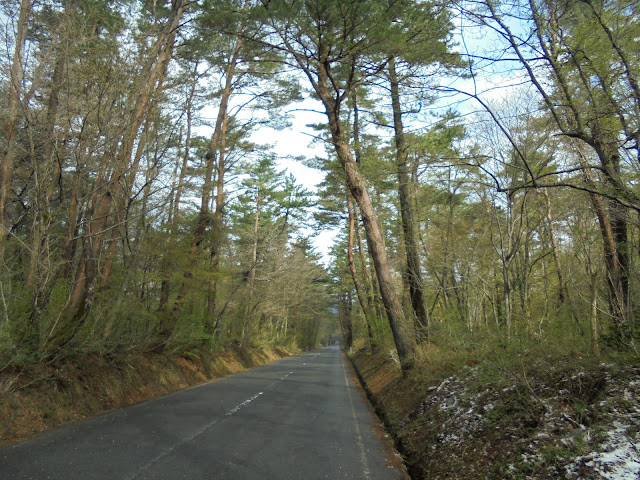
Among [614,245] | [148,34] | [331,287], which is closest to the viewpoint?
[614,245]

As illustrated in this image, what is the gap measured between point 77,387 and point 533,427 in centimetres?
779

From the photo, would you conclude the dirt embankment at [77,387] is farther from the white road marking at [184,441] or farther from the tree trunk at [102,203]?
the white road marking at [184,441]

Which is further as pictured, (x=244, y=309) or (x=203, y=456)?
(x=244, y=309)

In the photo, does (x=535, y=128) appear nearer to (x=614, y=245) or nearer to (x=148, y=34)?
(x=614, y=245)

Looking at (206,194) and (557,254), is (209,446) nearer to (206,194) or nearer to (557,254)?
(557,254)

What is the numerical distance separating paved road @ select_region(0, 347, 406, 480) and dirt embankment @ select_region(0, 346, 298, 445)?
0.55 m

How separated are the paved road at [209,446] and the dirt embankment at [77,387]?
0.55 metres

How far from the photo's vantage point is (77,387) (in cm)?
777

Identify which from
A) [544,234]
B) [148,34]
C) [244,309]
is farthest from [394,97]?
[244,309]

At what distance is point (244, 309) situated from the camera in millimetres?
22844

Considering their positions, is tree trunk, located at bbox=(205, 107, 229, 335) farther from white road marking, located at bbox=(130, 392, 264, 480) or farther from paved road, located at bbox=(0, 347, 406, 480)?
paved road, located at bbox=(0, 347, 406, 480)

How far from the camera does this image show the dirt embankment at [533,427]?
3.41m

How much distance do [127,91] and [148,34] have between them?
180 cm

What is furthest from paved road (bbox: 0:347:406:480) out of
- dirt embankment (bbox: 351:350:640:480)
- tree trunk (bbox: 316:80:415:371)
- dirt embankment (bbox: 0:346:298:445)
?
tree trunk (bbox: 316:80:415:371)
